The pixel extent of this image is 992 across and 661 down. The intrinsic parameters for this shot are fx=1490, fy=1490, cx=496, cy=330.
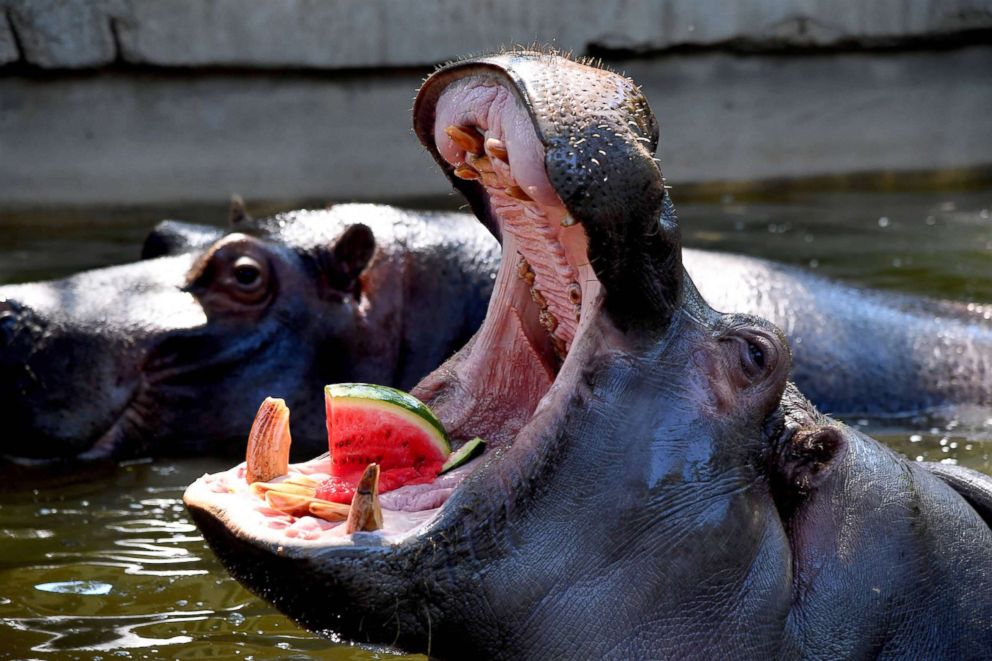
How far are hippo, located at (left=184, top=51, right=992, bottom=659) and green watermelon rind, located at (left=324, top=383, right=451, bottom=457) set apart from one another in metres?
0.17

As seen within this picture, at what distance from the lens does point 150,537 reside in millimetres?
4336

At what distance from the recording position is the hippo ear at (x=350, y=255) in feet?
17.1

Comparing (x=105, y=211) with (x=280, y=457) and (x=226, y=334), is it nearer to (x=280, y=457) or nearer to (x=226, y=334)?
(x=226, y=334)

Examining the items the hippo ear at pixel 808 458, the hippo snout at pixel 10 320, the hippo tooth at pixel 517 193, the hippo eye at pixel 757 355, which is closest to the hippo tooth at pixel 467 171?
the hippo tooth at pixel 517 193

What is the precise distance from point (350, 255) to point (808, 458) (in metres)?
2.84

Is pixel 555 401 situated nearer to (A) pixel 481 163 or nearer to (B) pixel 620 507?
(B) pixel 620 507

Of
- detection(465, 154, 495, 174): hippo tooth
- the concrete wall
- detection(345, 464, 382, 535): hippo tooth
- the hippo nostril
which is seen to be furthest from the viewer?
the concrete wall

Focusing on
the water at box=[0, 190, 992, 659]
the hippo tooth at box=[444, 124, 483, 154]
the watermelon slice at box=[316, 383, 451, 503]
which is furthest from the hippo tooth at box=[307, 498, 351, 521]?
the water at box=[0, 190, 992, 659]

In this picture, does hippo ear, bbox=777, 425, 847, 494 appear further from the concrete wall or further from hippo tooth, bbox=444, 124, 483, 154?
the concrete wall

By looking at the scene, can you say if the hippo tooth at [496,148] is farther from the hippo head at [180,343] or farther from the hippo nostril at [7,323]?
the hippo nostril at [7,323]

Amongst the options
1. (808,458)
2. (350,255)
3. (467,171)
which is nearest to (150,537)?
(350,255)

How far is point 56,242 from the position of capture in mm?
8352

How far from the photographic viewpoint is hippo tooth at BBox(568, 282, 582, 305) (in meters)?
2.67

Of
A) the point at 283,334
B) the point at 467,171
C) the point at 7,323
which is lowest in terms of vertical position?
the point at 283,334
